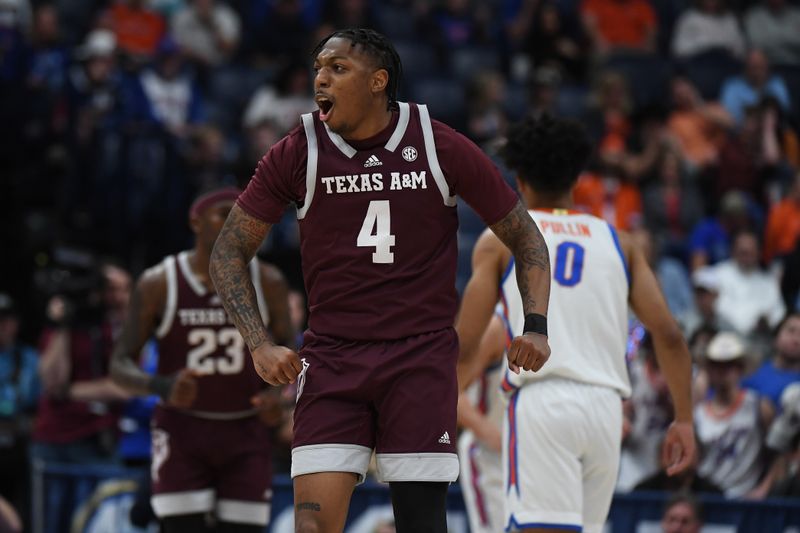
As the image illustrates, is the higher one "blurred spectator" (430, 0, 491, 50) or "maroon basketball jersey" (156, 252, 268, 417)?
"blurred spectator" (430, 0, 491, 50)

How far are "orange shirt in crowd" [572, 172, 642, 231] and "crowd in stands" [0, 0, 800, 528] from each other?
0.02m

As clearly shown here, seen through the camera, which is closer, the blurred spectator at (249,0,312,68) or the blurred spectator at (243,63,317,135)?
the blurred spectator at (243,63,317,135)

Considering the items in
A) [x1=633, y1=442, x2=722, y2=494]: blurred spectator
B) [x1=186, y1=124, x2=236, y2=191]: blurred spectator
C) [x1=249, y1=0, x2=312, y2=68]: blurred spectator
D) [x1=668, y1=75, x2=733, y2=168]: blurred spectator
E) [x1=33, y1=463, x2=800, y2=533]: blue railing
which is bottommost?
[x1=33, y1=463, x2=800, y2=533]: blue railing

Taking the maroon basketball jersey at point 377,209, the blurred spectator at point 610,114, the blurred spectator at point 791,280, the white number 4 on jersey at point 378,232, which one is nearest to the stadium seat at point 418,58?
the blurred spectator at point 610,114

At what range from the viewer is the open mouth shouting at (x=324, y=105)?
5.39m

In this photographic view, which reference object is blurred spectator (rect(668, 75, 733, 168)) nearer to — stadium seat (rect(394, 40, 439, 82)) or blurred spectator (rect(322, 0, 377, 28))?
stadium seat (rect(394, 40, 439, 82))

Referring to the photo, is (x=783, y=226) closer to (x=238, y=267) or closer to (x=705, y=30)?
(x=705, y=30)

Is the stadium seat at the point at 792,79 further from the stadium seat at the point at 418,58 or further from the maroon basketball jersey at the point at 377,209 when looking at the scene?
the maroon basketball jersey at the point at 377,209

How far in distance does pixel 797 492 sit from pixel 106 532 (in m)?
5.10

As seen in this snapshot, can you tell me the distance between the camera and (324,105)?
5430mm

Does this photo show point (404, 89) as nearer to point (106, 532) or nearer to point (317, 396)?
point (106, 532)

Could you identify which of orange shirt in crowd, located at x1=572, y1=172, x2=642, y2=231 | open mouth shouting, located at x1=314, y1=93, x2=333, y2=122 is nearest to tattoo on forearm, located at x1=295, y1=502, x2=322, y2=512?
open mouth shouting, located at x1=314, y1=93, x2=333, y2=122

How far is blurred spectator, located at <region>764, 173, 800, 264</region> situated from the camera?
47.7 ft

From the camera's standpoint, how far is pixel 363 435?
542cm
